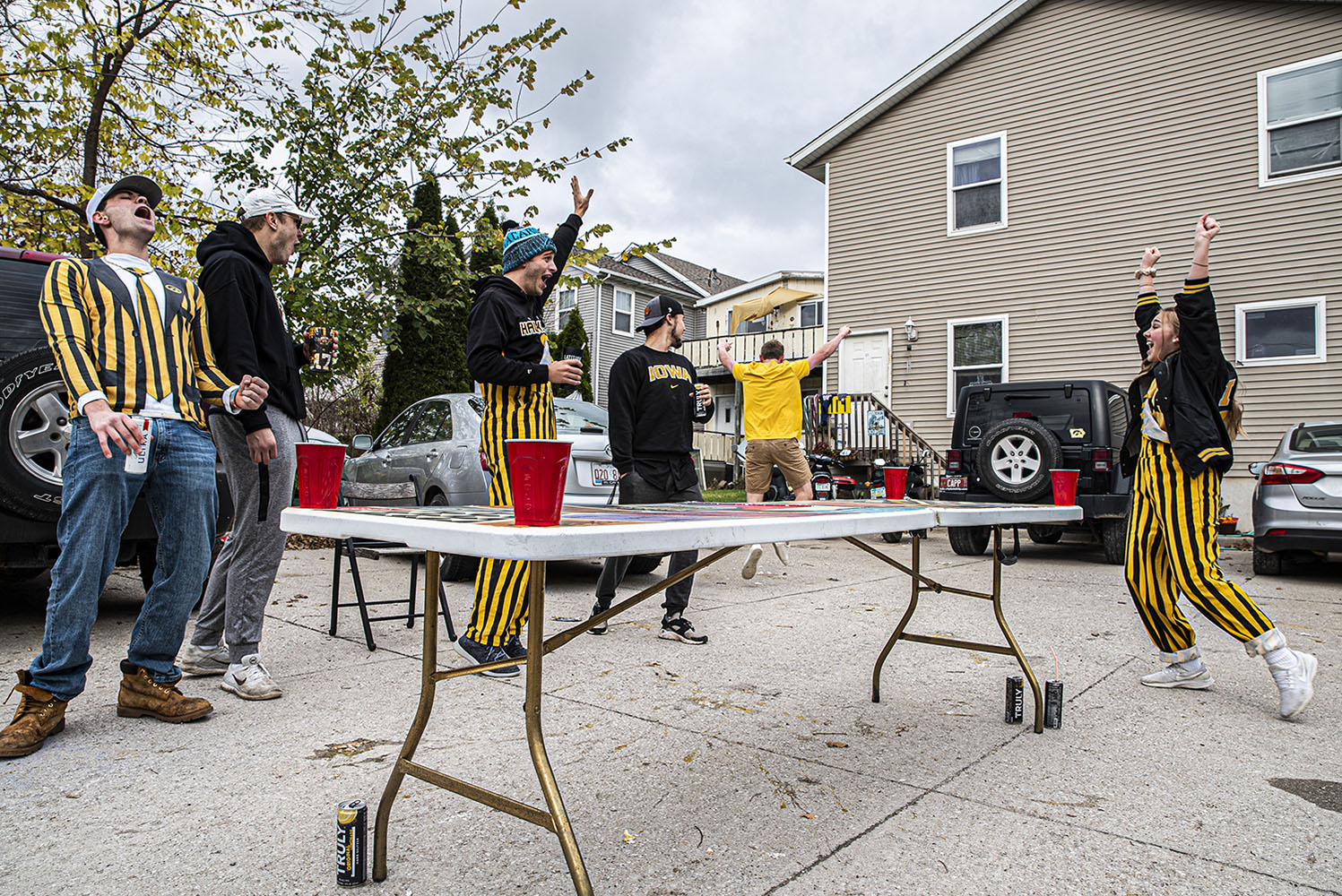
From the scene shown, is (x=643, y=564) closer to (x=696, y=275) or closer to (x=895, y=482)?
(x=895, y=482)

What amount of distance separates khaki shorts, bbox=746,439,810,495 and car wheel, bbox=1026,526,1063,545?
3.90 meters

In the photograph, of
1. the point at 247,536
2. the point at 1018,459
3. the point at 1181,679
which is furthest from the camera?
the point at 1018,459

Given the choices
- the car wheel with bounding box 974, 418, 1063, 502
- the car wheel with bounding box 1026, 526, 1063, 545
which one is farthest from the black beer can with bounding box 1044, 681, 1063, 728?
the car wheel with bounding box 1026, 526, 1063, 545

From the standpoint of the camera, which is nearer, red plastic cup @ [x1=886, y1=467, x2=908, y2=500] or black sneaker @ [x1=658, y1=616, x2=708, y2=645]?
red plastic cup @ [x1=886, y1=467, x2=908, y2=500]

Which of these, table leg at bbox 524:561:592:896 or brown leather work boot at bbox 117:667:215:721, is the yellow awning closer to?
brown leather work boot at bbox 117:667:215:721

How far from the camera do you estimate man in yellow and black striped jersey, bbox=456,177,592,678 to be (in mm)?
3625

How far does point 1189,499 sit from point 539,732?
10.3 feet

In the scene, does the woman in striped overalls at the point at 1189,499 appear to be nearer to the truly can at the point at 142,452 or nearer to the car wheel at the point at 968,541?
the truly can at the point at 142,452

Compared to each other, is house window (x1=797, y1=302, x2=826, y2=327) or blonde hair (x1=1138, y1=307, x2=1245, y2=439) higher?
house window (x1=797, y1=302, x2=826, y2=327)

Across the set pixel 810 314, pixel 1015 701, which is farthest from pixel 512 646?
pixel 810 314

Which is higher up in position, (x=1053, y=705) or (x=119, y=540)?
(x=119, y=540)

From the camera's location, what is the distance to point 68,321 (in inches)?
112

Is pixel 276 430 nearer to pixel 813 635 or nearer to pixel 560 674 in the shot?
pixel 560 674

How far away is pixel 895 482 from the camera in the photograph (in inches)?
145
